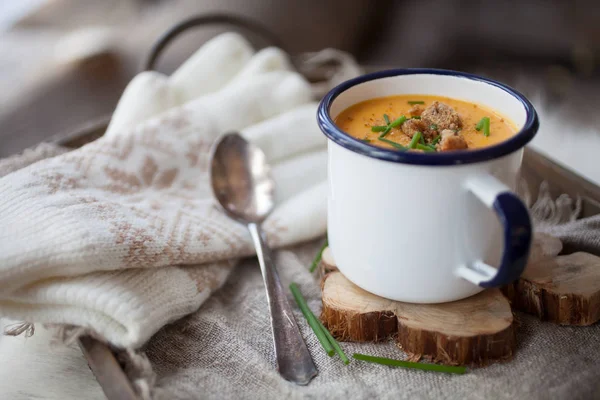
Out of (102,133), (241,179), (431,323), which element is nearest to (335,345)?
(431,323)

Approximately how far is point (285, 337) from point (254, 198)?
32cm

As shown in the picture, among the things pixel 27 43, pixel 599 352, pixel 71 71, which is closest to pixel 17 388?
pixel 599 352

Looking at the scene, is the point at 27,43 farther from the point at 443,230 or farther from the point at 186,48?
the point at 443,230

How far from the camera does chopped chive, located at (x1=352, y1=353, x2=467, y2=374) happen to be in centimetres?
75

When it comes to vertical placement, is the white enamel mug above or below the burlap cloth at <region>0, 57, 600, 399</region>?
above

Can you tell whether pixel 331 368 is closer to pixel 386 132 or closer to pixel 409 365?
pixel 409 365

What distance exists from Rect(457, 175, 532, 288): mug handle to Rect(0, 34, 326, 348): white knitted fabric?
39 cm

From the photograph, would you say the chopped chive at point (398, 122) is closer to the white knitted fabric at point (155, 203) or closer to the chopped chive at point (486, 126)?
the chopped chive at point (486, 126)

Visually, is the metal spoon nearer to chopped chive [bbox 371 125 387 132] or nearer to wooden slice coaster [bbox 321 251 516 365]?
wooden slice coaster [bbox 321 251 516 365]

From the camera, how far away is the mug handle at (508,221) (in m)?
0.64

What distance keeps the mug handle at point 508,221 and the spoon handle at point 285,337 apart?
246 mm

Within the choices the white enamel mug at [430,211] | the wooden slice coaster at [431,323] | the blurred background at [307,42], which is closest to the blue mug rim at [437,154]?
the white enamel mug at [430,211]

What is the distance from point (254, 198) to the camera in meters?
1.06

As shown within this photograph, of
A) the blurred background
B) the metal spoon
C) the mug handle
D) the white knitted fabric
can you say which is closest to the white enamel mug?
the mug handle
